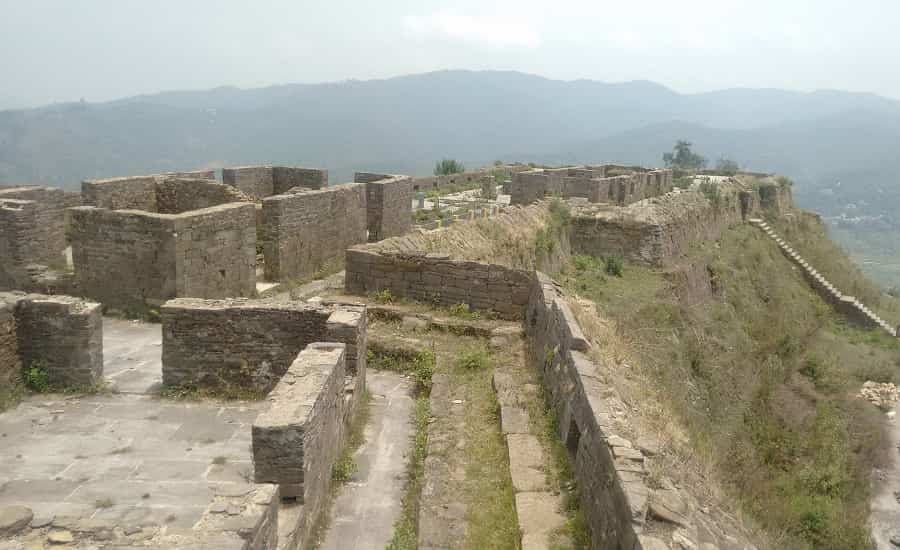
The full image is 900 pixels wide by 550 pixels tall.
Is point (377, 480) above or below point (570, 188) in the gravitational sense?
below

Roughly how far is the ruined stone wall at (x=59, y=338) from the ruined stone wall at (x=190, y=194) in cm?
718

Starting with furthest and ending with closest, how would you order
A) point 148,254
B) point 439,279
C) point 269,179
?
1. point 269,179
2. point 439,279
3. point 148,254

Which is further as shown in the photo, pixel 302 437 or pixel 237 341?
pixel 237 341

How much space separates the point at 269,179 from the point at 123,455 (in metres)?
15.3

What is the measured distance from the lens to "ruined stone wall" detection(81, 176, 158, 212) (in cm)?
1543

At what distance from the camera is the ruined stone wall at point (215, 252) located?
37.2ft

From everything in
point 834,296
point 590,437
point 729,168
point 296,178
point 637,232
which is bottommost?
point 834,296

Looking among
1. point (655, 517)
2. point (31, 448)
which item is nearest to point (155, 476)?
point (31, 448)

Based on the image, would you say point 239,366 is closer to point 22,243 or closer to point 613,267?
point 22,243

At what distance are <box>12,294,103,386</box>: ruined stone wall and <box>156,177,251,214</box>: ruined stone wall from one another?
23.6 ft

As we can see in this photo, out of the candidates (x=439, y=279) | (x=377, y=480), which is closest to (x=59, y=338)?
(x=377, y=480)

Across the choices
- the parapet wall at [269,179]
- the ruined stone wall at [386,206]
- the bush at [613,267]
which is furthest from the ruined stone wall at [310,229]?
the bush at [613,267]

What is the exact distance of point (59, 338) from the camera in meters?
8.41

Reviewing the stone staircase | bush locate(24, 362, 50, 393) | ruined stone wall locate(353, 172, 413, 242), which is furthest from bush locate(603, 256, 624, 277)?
the stone staircase
